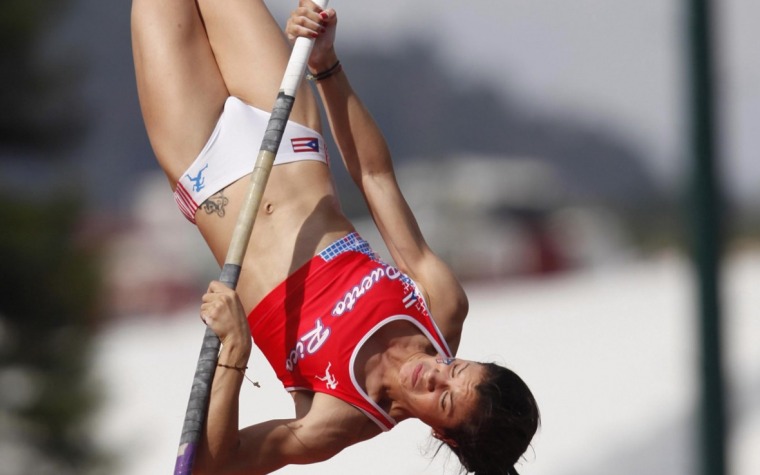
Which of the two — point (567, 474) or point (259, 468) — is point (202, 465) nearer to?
point (259, 468)

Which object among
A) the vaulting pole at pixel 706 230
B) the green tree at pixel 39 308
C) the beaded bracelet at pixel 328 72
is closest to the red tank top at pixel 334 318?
the beaded bracelet at pixel 328 72

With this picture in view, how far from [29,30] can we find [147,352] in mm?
6167

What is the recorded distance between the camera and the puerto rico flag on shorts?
3691 millimetres

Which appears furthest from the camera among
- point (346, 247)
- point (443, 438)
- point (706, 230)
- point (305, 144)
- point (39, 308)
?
point (39, 308)

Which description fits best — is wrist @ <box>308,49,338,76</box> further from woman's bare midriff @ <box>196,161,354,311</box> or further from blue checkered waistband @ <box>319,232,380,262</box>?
blue checkered waistband @ <box>319,232,380,262</box>

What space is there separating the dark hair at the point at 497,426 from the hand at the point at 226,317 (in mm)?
601

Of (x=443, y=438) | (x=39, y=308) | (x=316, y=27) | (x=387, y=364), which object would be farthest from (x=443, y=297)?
(x=39, y=308)

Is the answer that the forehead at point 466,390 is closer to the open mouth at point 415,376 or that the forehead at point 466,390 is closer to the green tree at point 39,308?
the open mouth at point 415,376

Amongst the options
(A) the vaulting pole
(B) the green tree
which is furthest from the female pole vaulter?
(B) the green tree

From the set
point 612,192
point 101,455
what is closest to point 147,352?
point 101,455

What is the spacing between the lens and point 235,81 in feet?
12.5

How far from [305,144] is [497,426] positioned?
0.93 m

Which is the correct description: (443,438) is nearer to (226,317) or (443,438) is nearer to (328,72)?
(226,317)

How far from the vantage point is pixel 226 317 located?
10.5 feet
